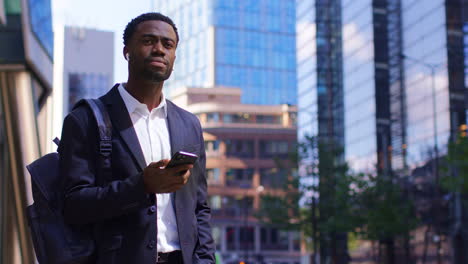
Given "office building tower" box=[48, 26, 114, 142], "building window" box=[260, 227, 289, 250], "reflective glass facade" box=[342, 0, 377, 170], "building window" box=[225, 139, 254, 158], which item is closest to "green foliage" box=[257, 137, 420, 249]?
"reflective glass facade" box=[342, 0, 377, 170]

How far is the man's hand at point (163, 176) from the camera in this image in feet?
10.2

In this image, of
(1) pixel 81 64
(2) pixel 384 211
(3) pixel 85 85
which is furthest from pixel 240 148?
(2) pixel 384 211

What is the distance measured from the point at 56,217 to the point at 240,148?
108 meters

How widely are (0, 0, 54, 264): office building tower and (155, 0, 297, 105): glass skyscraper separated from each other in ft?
338

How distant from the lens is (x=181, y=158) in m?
3.01

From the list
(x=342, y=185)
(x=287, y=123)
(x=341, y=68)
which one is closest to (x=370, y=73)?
(x=341, y=68)

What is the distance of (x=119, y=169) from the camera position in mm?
3391

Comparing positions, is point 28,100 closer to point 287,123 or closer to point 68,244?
point 68,244

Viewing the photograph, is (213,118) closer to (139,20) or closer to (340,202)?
(340,202)

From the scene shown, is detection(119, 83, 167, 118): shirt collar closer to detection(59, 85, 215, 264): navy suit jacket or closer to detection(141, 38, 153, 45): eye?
detection(59, 85, 215, 264): navy suit jacket

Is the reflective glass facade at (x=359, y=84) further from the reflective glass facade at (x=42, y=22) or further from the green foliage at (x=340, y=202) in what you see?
the reflective glass facade at (x=42, y=22)

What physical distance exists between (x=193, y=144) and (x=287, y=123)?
4421 inches

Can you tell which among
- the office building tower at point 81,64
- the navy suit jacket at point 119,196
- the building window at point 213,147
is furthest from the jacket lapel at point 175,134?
the building window at point 213,147

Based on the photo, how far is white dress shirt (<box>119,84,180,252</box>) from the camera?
11.2ft
